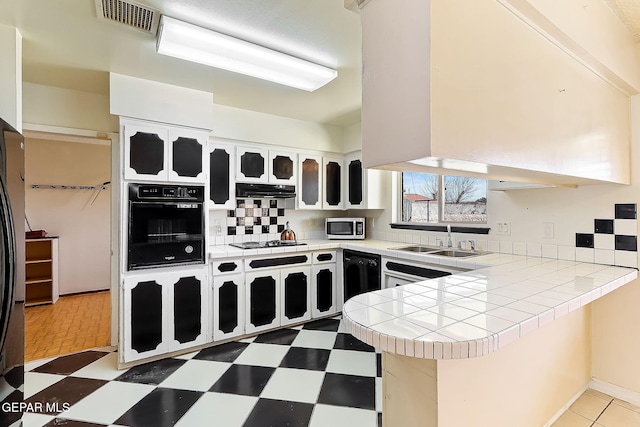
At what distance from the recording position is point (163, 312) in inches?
103

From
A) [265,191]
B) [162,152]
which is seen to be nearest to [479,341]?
[162,152]

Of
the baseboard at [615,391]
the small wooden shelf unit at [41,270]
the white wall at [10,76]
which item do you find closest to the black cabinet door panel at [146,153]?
the white wall at [10,76]

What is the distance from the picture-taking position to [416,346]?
0.90 m

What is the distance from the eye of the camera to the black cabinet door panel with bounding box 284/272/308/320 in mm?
3252

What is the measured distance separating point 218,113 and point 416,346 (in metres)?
2.99

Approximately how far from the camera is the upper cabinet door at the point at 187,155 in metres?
2.67

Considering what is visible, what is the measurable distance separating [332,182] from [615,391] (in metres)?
3.08

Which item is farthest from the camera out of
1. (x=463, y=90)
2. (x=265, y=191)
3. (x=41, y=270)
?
(x=41, y=270)

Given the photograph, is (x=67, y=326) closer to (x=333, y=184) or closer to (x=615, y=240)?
(x=333, y=184)

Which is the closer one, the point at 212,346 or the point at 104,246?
the point at 212,346

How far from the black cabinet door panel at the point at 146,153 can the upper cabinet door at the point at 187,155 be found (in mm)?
88

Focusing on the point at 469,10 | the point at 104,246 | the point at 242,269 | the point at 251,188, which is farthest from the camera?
the point at 104,246

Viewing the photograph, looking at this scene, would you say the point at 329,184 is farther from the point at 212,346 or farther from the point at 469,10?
the point at 469,10

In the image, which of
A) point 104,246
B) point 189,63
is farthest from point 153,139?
point 104,246
